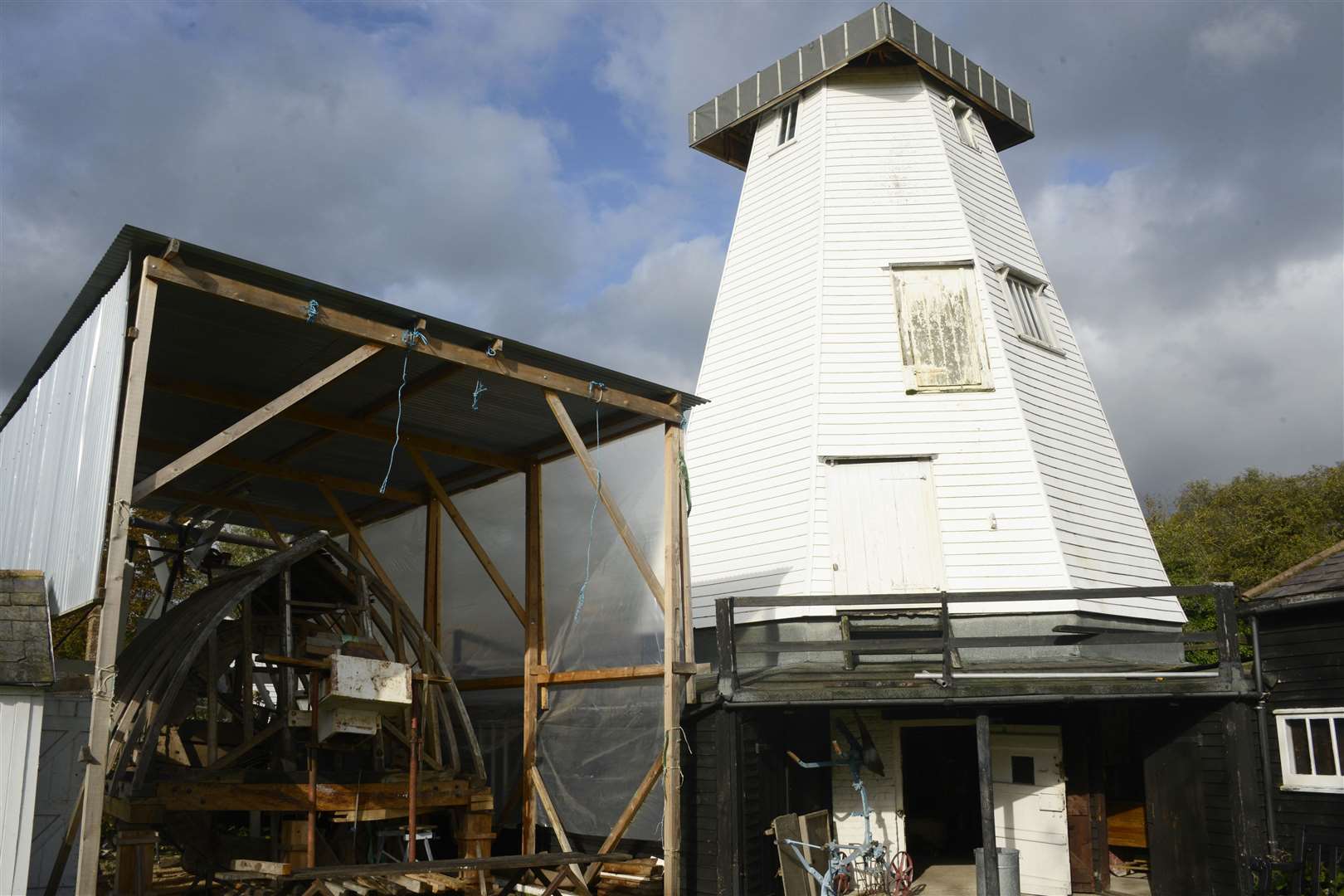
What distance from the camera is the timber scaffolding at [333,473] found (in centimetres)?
820

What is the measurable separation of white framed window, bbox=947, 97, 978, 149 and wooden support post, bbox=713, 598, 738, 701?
9558mm

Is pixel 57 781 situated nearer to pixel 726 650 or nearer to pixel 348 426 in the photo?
pixel 348 426

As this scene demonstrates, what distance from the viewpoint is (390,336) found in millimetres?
9219

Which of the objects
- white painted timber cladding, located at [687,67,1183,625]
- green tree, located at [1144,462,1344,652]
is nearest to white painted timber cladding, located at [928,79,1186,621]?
white painted timber cladding, located at [687,67,1183,625]

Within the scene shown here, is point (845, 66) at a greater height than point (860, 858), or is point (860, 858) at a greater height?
point (845, 66)

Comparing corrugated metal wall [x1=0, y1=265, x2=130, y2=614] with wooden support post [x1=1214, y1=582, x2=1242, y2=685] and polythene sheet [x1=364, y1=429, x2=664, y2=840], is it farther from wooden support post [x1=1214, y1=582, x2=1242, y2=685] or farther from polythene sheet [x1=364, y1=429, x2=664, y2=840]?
wooden support post [x1=1214, y1=582, x2=1242, y2=685]

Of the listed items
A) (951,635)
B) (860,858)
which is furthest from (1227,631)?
(860,858)

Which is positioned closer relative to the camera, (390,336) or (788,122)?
(390,336)

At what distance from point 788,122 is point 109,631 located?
552 inches

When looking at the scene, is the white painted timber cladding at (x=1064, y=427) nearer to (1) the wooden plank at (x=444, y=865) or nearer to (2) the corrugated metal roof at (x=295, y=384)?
(2) the corrugated metal roof at (x=295, y=384)

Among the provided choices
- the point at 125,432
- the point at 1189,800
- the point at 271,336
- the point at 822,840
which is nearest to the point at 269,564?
the point at 271,336

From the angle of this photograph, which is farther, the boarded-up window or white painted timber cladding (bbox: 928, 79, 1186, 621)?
the boarded-up window

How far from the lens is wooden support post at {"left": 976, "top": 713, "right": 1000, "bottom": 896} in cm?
1001

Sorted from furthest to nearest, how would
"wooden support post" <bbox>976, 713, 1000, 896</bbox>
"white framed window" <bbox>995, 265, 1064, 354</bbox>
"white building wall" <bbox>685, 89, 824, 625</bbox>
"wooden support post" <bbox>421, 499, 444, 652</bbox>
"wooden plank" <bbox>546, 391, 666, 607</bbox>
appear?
"white framed window" <bbox>995, 265, 1064, 354</bbox>, "wooden support post" <bbox>421, 499, 444, 652</bbox>, "white building wall" <bbox>685, 89, 824, 625</bbox>, "wooden plank" <bbox>546, 391, 666, 607</bbox>, "wooden support post" <bbox>976, 713, 1000, 896</bbox>
